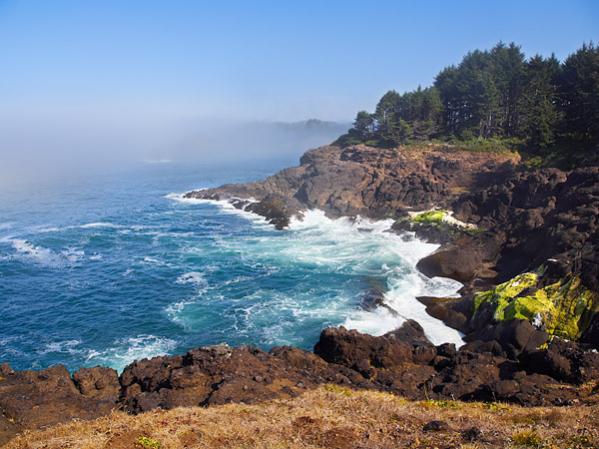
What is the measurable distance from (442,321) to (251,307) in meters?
17.2

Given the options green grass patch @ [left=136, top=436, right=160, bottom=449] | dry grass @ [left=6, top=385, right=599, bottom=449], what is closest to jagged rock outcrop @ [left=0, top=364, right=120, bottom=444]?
dry grass @ [left=6, top=385, right=599, bottom=449]

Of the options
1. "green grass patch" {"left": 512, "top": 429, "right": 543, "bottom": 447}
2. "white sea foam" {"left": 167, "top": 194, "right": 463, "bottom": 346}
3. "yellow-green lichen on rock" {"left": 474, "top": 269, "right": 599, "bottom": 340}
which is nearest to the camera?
"green grass patch" {"left": 512, "top": 429, "right": 543, "bottom": 447}

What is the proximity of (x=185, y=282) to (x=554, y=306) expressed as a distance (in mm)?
34701

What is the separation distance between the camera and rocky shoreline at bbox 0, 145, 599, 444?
69.7 ft

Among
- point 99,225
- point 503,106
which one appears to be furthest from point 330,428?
point 503,106

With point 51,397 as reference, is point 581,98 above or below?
above

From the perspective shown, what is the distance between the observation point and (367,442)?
50.1 feet

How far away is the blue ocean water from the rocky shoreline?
4.71 metres

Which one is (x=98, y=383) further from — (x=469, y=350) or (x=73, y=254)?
(x=73, y=254)

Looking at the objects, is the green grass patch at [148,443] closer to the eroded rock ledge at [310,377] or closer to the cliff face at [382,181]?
the eroded rock ledge at [310,377]

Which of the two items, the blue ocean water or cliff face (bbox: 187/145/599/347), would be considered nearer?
the blue ocean water

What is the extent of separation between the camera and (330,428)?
1633 centimetres

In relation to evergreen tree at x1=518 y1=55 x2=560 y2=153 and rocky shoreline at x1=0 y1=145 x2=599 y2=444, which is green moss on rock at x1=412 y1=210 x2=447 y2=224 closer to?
rocky shoreline at x1=0 y1=145 x2=599 y2=444

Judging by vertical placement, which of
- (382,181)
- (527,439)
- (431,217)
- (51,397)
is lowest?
(51,397)
